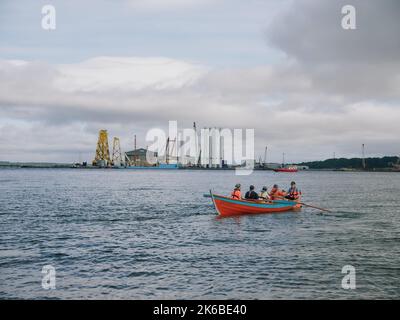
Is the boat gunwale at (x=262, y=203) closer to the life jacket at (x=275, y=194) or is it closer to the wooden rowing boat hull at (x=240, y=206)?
the wooden rowing boat hull at (x=240, y=206)

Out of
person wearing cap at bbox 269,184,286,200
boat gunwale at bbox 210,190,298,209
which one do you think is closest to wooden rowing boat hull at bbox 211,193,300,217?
boat gunwale at bbox 210,190,298,209

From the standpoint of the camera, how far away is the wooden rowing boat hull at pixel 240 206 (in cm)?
3676

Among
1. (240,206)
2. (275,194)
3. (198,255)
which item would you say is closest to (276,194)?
(275,194)

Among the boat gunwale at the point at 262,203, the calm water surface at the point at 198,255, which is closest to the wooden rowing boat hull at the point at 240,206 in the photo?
the boat gunwale at the point at 262,203

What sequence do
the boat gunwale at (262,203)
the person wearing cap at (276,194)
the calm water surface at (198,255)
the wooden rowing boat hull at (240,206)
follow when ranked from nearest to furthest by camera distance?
1. the calm water surface at (198,255)
2. the boat gunwale at (262,203)
3. the wooden rowing boat hull at (240,206)
4. the person wearing cap at (276,194)

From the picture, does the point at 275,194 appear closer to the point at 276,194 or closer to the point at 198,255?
the point at 276,194

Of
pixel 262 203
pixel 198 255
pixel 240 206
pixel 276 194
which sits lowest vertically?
pixel 198 255

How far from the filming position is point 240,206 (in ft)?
123

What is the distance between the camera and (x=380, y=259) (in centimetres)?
2219

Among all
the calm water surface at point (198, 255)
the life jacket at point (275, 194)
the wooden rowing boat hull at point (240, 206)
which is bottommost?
the calm water surface at point (198, 255)

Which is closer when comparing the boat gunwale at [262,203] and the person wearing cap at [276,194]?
the boat gunwale at [262,203]

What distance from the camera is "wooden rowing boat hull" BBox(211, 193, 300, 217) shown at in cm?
3676

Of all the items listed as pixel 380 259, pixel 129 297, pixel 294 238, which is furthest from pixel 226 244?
pixel 129 297

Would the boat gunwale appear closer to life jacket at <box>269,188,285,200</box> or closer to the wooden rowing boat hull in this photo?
the wooden rowing boat hull
